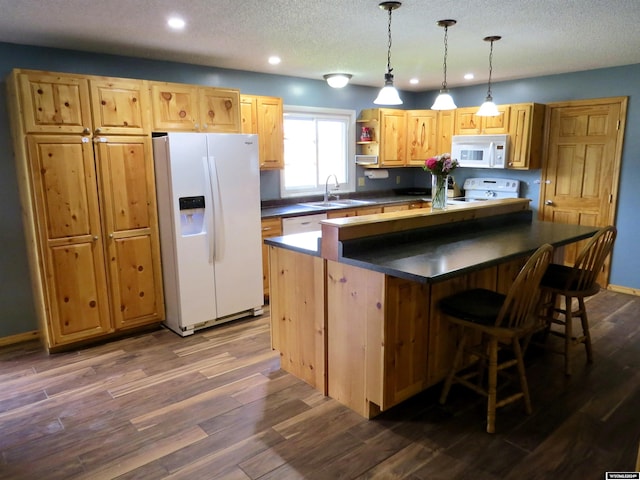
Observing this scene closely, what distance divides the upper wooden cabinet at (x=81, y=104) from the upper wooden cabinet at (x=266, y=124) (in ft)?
3.67

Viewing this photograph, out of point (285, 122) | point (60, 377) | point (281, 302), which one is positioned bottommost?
point (60, 377)

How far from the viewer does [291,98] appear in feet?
16.9

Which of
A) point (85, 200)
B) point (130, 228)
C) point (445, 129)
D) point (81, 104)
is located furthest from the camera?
point (445, 129)

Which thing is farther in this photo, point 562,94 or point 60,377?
point 562,94

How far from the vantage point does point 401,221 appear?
2.89 metres

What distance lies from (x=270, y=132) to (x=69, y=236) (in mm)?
2181

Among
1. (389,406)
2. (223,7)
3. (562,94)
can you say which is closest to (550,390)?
(389,406)

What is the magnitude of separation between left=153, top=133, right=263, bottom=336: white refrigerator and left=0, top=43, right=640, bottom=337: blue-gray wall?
0.98 meters

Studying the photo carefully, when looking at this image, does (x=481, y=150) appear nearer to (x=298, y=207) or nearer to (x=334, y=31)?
(x=298, y=207)

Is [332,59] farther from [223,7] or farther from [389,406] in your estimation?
[389,406]

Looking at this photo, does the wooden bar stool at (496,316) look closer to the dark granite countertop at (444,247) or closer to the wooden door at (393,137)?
the dark granite countertop at (444,247)

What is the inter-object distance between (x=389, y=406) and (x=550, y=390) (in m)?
1.12

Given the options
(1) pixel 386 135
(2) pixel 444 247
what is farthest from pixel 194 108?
(1) pixel 386 135

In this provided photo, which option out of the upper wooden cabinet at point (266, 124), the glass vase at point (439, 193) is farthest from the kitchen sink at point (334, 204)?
the glass vase at point (439, 193)
